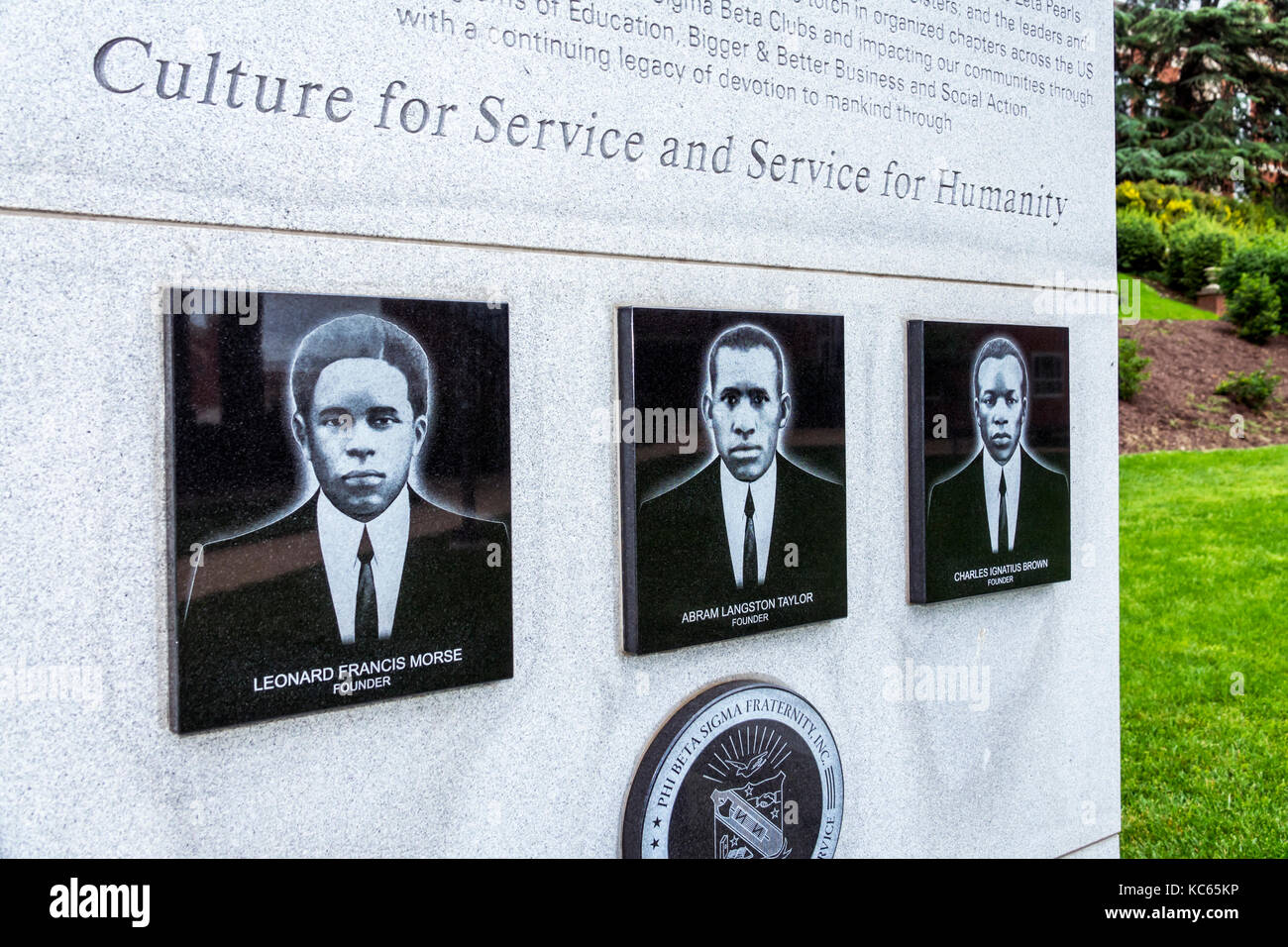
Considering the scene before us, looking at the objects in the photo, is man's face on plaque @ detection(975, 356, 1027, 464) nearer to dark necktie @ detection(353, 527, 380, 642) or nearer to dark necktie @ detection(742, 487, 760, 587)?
dark necktie @ detection(742, 487, 760, 587)

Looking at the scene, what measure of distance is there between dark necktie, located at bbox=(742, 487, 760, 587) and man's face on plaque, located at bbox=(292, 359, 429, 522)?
1062 millimetres

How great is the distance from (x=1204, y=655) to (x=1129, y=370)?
23.1 ft

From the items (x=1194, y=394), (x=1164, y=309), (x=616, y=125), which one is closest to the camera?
(x=616, y=125)

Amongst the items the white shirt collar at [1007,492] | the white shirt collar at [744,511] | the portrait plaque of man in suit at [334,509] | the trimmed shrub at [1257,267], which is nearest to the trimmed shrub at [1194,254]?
the trimmed shrub at [1257,267]

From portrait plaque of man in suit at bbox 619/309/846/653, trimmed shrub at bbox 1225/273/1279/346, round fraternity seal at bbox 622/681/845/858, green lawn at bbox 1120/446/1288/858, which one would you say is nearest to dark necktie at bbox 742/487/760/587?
portrait plaque of man in suit at bbox 619/309/846/653

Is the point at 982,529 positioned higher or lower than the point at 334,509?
lower

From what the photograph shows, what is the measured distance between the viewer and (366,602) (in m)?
2.84

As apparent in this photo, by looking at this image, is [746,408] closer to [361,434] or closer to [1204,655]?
[361,434]

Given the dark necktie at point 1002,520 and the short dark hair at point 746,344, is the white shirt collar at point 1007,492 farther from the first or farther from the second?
the short dark hair at point 746,344

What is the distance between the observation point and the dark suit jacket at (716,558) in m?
3.33

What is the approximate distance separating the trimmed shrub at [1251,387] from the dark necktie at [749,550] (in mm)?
13475

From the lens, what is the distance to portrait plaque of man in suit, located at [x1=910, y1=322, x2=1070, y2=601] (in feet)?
13.1

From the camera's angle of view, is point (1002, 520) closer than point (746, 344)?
No

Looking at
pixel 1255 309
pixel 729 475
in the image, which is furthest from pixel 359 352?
pixel 1255 309
